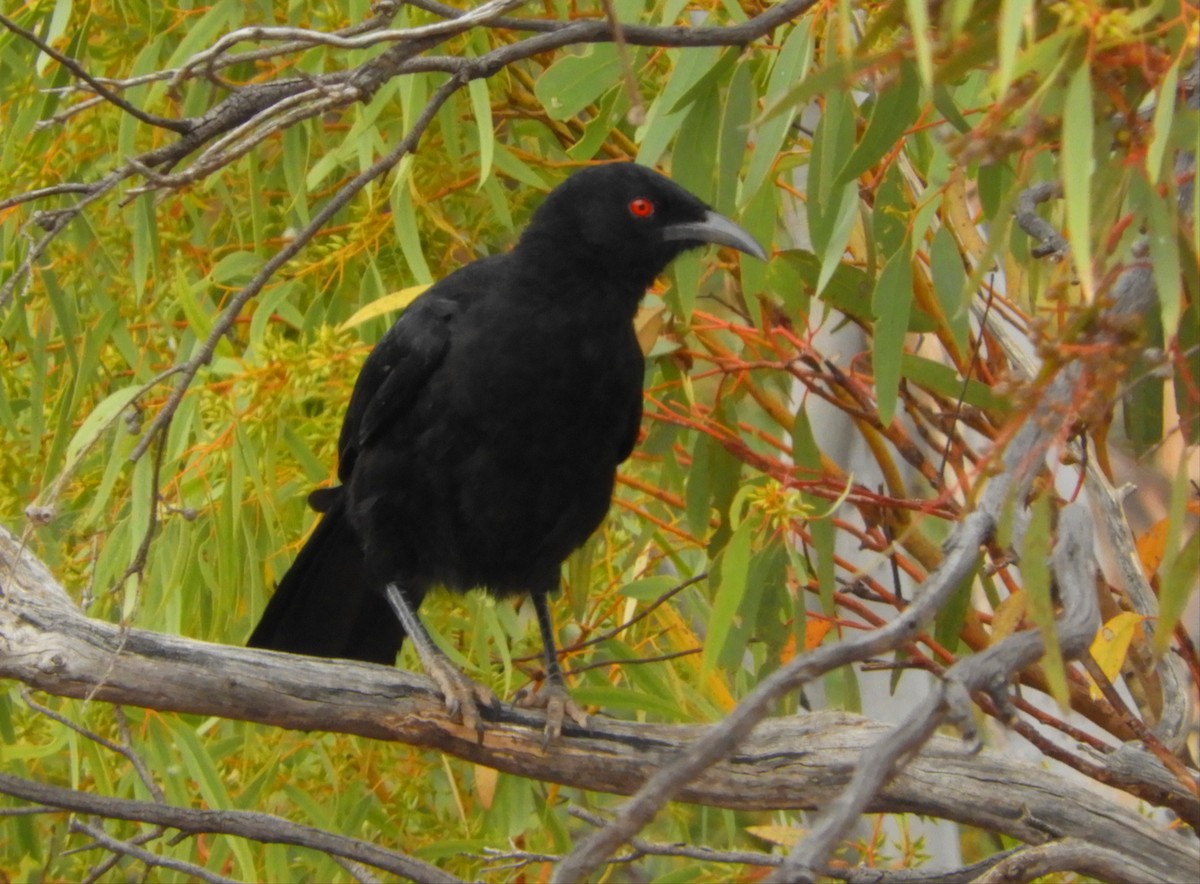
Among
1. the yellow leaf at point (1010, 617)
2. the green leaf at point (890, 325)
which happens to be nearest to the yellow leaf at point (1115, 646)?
the yellow leaf at point (1010, 617)

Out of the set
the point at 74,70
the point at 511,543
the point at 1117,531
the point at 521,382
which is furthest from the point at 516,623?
the point at 74,70

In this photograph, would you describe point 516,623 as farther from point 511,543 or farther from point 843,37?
point 843,37

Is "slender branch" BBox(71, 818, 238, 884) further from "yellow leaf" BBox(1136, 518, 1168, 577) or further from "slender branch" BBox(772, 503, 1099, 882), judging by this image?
"yellow leaf" BBox(1136, 518, 1168, 577)

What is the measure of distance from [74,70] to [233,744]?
5.89 feet

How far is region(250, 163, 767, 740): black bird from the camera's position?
3078 millimetres

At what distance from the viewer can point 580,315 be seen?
313 cm

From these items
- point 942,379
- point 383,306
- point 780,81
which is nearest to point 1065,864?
point 942,379

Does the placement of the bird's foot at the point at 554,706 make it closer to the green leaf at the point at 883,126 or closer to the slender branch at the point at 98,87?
the green leaf at the point at 883,126

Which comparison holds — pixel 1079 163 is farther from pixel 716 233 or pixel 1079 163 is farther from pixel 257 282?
pixel 716 233

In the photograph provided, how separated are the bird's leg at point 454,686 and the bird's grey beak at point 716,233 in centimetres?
95

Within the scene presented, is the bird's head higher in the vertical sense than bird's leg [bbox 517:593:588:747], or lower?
higher

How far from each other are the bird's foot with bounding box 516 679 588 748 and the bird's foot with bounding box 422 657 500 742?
0.36ft

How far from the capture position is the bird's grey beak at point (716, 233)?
2861mm

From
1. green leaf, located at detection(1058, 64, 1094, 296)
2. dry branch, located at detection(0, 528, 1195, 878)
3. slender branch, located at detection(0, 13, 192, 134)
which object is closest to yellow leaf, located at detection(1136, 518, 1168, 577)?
dry branch, located at detection(0, 528, 1195, 878)
